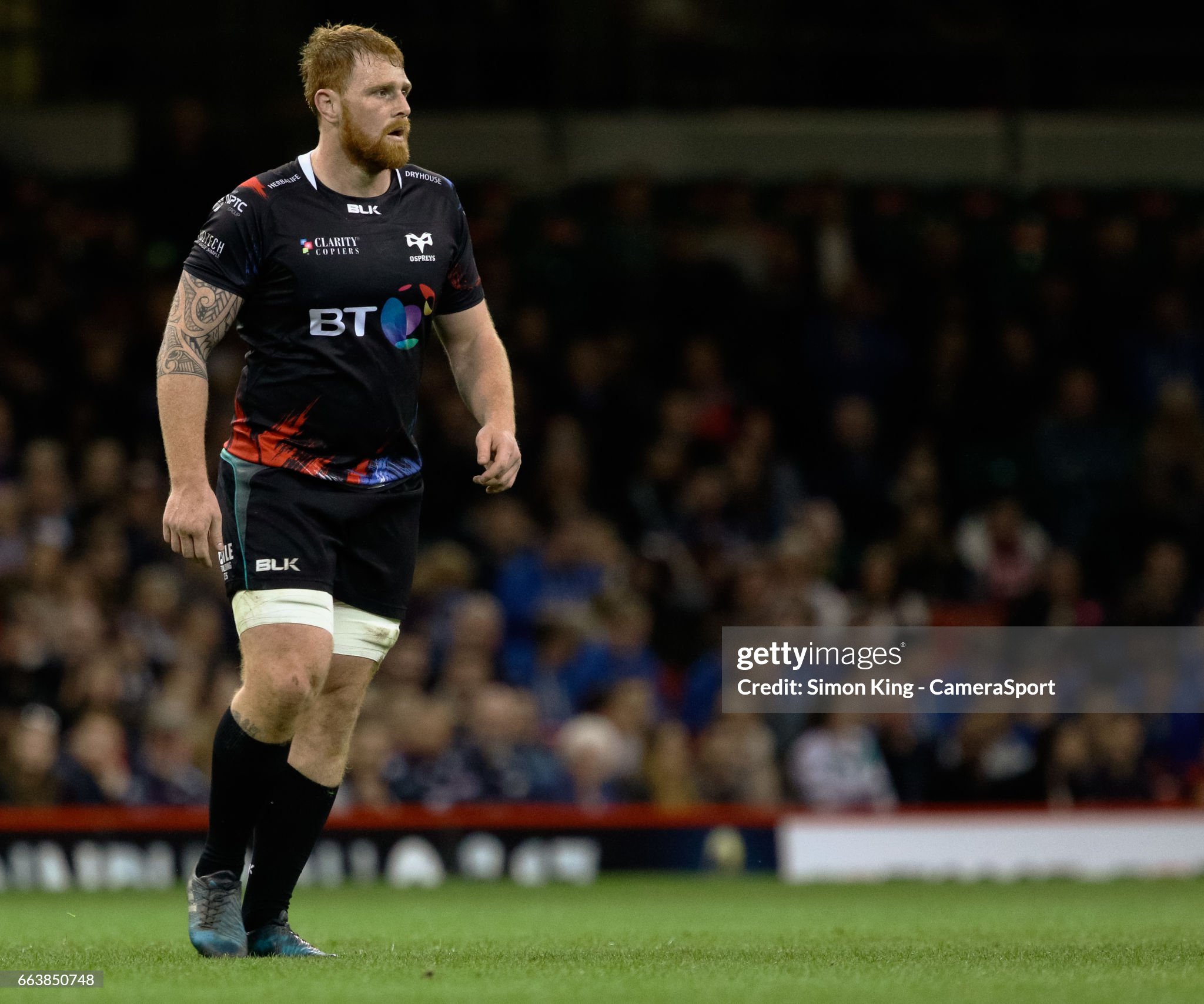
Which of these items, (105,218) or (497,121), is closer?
(105,218)

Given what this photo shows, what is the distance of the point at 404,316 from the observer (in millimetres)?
5672

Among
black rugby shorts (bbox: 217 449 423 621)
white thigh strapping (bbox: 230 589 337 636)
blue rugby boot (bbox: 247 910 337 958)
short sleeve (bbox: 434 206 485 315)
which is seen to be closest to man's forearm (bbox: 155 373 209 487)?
black rugby shorts (bbox: 217 449 423 621)

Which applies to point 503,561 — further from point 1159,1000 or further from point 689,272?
point 1159,1000

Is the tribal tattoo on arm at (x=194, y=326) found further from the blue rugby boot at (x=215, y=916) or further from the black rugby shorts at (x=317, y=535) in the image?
the blue rugby boot at (x=215, y=916)

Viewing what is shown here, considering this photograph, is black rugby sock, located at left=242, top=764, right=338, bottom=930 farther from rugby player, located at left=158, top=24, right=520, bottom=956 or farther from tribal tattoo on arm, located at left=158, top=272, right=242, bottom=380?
tribal tattoo on arm, located at left=158, top=272, right=242, bottom=380

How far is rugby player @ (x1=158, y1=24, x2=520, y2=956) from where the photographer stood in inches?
214

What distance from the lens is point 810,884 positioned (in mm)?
10367

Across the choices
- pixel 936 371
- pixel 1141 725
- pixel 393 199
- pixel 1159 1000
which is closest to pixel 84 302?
pixel 936 371

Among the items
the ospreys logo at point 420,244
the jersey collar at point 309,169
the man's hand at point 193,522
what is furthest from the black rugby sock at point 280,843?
the jersey collar at point 309,169

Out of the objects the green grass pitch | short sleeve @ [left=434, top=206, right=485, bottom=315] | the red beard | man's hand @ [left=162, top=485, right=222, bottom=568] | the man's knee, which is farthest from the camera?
short sleeve @ [left=434, top=206, right=485, bottom=315]

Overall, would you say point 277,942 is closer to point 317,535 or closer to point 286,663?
point 286,663

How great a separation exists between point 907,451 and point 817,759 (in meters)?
3.53

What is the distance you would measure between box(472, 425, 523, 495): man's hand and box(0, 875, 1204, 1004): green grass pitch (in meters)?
1.23

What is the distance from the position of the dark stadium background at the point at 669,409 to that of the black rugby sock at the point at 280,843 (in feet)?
16.7
